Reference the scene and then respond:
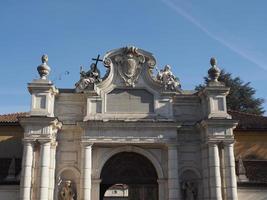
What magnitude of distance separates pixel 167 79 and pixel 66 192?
7185 millimetres

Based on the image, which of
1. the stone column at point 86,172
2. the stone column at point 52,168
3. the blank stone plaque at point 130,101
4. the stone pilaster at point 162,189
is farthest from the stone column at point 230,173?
the stone column at point 52,168

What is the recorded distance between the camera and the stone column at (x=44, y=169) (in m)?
17.9

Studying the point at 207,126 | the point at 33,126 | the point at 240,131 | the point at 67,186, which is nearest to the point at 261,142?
the point at 240,131

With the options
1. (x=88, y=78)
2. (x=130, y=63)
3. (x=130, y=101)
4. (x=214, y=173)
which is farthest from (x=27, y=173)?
(x=214, y=173)

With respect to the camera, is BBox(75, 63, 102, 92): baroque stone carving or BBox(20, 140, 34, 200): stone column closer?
BBox(20, 140, 34, 200): stone column

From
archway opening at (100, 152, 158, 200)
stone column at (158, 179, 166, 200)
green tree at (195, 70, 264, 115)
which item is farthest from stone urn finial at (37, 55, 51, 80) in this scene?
green tree at (195, 70, 264, 115)

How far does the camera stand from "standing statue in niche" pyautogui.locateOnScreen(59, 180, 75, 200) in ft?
61.8

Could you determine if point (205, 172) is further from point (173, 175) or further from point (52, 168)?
point (52, 168)

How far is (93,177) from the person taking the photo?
19.2m

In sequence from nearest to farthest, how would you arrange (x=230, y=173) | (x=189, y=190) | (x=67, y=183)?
(x=230, y=173)
(x=67, y=183)
(x=189, y=190)

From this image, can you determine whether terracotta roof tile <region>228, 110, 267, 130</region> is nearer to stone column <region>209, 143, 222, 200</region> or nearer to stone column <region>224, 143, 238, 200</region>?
stone column <region>224, 143, 238, 200</region>

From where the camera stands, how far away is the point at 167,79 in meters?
20.5

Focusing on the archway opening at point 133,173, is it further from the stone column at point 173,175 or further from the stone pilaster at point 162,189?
the stone column at point 173,175

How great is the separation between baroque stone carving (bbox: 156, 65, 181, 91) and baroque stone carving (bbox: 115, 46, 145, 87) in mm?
1095
